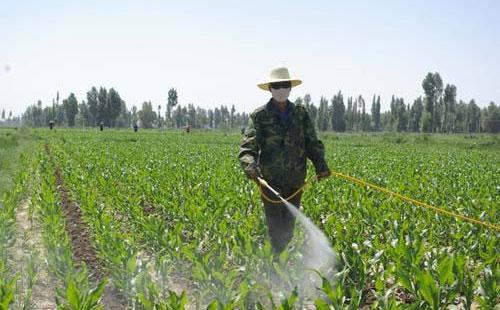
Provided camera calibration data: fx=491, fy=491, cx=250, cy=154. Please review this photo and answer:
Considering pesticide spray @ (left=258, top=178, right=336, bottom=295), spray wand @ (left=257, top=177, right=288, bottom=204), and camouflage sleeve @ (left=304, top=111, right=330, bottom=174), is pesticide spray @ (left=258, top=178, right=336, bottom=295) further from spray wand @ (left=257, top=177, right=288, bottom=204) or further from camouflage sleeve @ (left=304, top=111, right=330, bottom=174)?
camouflage sleeve @ (left=304, top=111, right=330, bottom=174)

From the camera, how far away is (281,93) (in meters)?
5.17

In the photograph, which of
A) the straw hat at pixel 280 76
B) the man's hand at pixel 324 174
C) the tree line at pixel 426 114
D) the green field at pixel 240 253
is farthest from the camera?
the tree line at pixel 426 114

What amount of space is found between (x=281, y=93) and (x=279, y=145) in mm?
582

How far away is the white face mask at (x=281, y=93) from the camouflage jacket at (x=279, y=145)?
13cm

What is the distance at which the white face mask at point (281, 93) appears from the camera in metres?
5.16

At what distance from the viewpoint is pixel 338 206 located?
30.7 feet

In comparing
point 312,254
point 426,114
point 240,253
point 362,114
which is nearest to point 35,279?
point 240,253

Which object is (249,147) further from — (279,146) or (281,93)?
(281,93)

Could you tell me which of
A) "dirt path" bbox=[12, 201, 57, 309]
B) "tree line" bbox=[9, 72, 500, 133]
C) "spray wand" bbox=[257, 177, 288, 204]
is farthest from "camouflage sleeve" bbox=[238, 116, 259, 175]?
"tree line" bbox=[9, 72, 500, 133]

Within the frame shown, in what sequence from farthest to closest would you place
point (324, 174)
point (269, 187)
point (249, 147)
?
point (324, 174), point (249, 147), point (269, 187)

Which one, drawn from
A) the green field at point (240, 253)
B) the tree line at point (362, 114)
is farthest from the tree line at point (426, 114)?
the green field at point (240, 253)

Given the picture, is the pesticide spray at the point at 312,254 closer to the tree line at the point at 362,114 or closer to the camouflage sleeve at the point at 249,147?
the camouflage sleeve at the point at 249,147

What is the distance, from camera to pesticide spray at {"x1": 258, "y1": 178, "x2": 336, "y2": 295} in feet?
17.1

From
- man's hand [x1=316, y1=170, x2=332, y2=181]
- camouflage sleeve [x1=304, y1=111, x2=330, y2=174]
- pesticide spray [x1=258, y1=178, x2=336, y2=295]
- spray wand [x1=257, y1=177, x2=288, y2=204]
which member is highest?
camouflage sleeve [x1=304, y1=111, x2=330, y2=174]
